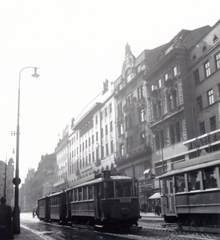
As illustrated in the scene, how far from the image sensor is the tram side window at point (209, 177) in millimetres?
12834

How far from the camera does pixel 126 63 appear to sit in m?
47.2

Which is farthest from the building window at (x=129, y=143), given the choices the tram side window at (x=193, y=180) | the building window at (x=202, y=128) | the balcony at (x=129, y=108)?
the tram side window at (x=193, y=180)

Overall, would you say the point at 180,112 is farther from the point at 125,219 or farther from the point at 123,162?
the point at 125,219

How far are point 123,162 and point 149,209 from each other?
24.8 ft

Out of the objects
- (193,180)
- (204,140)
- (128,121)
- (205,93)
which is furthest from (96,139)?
(193,180)

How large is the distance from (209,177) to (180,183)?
2.22 meters

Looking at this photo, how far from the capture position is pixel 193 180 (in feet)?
46.4

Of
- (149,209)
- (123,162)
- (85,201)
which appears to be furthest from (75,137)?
(85,201)

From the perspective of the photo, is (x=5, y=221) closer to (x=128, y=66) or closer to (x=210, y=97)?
(x=210, y=97)

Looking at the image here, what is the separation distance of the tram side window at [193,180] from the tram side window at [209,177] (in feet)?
1.37

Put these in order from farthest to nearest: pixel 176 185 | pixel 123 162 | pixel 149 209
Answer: pixel 123 162 < pixel 149 209 < pixel 176 185

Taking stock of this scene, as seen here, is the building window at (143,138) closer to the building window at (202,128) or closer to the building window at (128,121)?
the building window at (128,121)

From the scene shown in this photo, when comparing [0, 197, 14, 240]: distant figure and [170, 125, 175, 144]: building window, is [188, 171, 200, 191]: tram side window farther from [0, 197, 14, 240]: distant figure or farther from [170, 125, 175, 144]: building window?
[170, 125, 175, 144]: building window

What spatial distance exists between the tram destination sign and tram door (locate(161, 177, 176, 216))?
39.0 feet
